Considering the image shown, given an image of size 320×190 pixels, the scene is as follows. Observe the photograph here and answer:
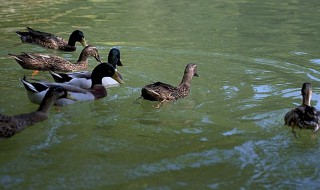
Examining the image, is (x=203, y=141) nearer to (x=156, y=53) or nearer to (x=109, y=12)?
(x=156, y=53)

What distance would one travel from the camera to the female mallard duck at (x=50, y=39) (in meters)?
14.2

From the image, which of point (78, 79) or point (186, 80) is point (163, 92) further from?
point (78, 79)

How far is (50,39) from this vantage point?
46.6 ft

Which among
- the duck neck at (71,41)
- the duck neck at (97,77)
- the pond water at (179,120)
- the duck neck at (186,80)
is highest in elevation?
the duck neck at (71,41)

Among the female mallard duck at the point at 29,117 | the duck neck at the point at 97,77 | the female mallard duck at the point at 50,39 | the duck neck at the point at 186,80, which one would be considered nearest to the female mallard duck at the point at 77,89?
the duck neck at the point at 97,77

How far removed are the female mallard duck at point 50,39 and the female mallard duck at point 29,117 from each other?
17.7 ft

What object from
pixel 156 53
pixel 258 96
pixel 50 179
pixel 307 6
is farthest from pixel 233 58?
pixel 307 6

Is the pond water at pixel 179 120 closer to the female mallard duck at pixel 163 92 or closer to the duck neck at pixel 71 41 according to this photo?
the female mallard duck at pixel 163 92

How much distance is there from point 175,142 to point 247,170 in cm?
128

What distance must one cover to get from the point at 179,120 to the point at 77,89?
2.10m

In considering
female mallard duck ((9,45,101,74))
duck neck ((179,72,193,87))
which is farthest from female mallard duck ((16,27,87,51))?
duck neck ((179,72,193,87))

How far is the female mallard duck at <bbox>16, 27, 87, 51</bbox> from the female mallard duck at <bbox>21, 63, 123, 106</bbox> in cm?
395

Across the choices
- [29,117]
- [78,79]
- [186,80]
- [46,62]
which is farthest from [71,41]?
[29,117]

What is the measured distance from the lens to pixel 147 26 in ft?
60.6
